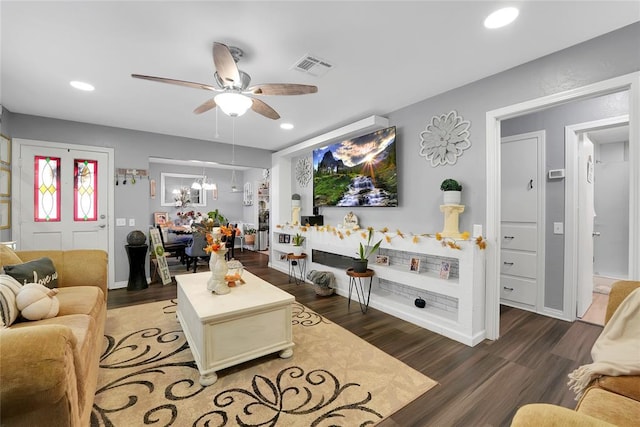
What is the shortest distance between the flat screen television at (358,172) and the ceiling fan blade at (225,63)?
2.11m

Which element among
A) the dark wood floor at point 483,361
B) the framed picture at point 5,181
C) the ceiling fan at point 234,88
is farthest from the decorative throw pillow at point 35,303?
the framed picture at point 5,181

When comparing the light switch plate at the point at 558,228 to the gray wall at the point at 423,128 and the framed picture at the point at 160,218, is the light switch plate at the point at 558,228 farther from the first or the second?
the framed picture at the point at 160,218

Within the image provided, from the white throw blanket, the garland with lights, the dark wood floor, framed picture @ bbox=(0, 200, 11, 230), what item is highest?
framed picture @ bbox=(0, 200, 11, 230)

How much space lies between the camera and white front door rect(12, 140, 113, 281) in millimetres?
3721

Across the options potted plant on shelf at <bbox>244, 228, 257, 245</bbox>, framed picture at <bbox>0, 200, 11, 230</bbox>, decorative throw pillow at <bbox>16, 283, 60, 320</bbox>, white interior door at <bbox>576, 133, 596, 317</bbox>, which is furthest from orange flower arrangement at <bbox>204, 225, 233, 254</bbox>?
potted plant on shelf at <bbox>244, 228, 257, 245</bbox>

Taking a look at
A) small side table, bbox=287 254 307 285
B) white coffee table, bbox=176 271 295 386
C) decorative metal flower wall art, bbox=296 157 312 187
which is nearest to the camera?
white coffee table, bbox=176 271 295 386

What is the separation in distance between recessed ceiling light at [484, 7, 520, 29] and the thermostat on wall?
210cm

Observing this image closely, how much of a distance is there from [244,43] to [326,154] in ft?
8.28

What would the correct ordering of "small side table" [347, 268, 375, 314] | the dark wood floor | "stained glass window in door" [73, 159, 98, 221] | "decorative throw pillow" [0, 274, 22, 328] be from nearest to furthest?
"decorative throw pillow" [0, 274, 22, 328] → the dark wood floor → "small side table" [347, 268, 375, 314] → "stained glass window in door" [73, 159, 98, 221]

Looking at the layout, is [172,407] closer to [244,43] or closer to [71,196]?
[244,43]

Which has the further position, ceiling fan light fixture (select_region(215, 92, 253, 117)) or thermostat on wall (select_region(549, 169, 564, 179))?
thermostat on wall (select_region(549, 169, 564, 179))

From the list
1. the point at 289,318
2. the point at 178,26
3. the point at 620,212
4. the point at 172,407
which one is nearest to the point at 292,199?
the point at 289,318

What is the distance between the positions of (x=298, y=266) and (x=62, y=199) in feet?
12.2

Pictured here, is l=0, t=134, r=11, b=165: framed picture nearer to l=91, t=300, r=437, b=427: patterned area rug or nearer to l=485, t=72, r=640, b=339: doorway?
l=91, t=300, r=437, b=427: patterned area rug
